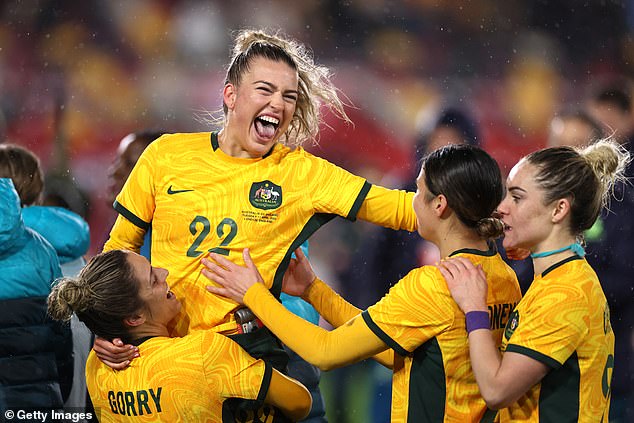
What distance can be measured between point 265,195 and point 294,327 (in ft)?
1.21

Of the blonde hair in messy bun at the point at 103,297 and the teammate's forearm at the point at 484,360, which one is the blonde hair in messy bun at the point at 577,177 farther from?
the blonde hair in messy bun at the point at 103,297

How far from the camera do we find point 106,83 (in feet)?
18.3

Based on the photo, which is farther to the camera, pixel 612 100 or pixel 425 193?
pixel 612 100

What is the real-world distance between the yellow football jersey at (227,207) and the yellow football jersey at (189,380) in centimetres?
14

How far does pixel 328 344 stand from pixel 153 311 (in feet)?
1.46

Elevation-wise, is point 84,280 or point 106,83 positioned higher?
point 106,83

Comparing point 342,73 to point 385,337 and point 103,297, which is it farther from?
point 385,337

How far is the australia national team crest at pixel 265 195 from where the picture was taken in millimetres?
2092

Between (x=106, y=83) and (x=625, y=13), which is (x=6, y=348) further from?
(x=625, y=13)

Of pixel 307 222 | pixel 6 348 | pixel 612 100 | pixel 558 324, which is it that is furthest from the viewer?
pixel 612 100

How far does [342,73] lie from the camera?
5.18 metres

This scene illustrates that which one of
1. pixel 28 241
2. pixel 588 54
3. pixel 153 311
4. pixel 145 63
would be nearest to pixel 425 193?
pixel 153 311

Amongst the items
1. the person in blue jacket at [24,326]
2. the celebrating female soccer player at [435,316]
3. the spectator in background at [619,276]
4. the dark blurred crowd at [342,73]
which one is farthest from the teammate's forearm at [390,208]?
the dark blurred crowd at [342,73]

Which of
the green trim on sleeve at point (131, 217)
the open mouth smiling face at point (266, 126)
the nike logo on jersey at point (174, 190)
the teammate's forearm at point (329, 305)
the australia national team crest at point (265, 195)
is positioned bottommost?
the teammate's forearm at point (329, 305)
